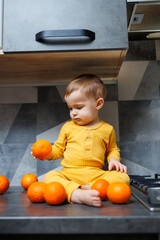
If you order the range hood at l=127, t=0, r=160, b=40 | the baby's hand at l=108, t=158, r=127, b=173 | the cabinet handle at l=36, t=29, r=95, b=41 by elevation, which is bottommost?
the baby's hand at l=108, t=158, r=127, b=173

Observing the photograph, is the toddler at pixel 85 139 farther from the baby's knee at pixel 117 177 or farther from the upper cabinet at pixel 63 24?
the upper cabinet at pixel 63 24

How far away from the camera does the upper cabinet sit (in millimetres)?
845

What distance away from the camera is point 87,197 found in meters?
0.67

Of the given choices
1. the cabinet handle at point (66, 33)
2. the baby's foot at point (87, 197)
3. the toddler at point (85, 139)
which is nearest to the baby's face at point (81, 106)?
the toddler at point (85, 139)

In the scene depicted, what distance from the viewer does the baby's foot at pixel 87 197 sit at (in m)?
0.66

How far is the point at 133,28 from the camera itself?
44.5 inches

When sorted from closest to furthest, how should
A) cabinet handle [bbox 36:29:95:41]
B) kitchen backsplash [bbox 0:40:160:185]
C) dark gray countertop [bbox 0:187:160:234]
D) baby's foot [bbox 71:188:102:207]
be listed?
dark gray countertop [bbox 0:187:160:234] → baby's foot [bbox 71:188:102:207] → cabinet handle [bbox 36:29:95:41] → kitchen backsplash [bbox 0:40:160:185]

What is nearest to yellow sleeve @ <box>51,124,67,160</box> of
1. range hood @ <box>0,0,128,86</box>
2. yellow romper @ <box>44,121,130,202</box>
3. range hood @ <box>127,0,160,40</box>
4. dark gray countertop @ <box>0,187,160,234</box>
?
yellow romper @ <box>44,121,130,202</box>

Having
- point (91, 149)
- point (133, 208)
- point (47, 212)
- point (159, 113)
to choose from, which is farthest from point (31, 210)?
point (159, 113)

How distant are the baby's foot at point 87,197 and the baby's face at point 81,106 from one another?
35 centimetres

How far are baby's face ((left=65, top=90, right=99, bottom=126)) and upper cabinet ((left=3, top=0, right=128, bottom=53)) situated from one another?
0.67 feet

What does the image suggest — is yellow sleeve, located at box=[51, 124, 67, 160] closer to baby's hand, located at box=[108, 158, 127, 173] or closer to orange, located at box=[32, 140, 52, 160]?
orange, located at box=[32, 140, 52, 160]

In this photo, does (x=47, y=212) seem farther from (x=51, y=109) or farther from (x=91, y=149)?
(x=51, y=109)

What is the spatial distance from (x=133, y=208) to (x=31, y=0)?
0.80 meters
